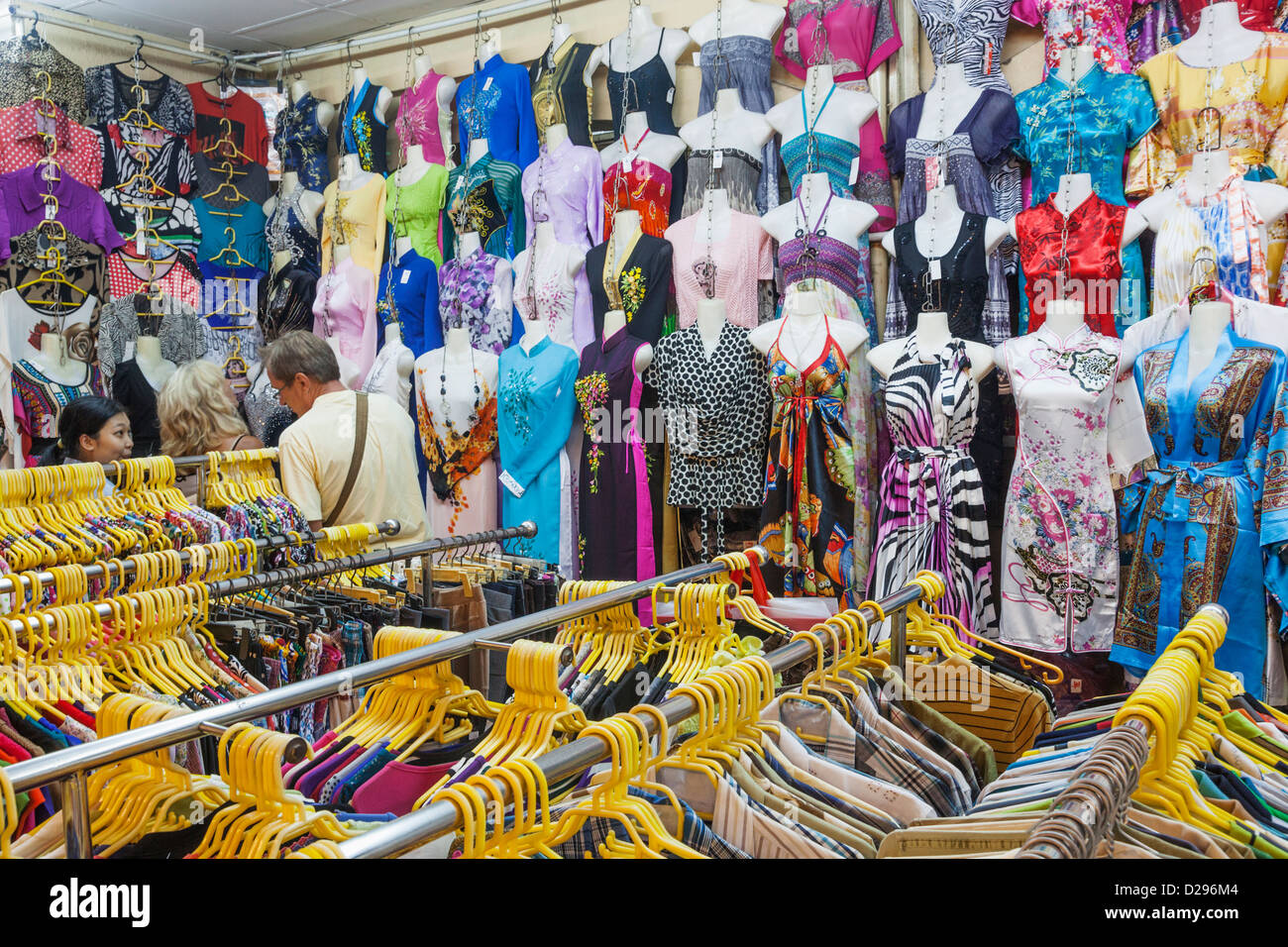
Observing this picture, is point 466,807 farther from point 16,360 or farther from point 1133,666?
point 16,360

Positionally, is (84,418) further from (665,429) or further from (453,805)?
(453,805)

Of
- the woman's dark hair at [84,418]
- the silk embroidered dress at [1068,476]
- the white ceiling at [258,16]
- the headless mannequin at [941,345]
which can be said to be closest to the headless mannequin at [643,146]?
the headless mannequin at [941,345]

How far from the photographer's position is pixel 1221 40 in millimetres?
3336

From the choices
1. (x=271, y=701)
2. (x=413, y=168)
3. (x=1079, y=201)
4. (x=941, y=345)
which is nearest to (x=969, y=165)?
(x=1079, y=201)

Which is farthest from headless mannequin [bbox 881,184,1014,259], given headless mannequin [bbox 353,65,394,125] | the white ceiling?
headless mannequin [bbox 353,65,394,125]

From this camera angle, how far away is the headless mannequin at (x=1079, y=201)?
338cm

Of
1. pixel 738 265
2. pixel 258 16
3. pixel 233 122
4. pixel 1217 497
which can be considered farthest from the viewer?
pixel 233 122

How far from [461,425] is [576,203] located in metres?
1.05

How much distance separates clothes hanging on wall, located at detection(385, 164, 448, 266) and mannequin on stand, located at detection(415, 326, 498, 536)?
727 mm

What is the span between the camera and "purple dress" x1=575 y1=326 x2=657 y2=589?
13.4 feet

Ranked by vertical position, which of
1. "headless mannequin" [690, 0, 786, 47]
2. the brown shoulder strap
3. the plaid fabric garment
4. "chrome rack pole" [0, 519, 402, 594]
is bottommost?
the plaid fabric garment

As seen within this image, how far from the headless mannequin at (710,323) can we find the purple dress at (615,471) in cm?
30

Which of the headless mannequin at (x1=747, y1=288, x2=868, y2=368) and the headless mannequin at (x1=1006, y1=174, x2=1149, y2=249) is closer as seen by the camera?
the headless mannequin at (x1=1006, y1=174, x2=1149, y2=249)

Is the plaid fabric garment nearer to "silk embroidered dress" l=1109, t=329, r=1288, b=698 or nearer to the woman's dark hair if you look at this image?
"silk embroidered dress" l=1109, t=329, r=1288, b=698
